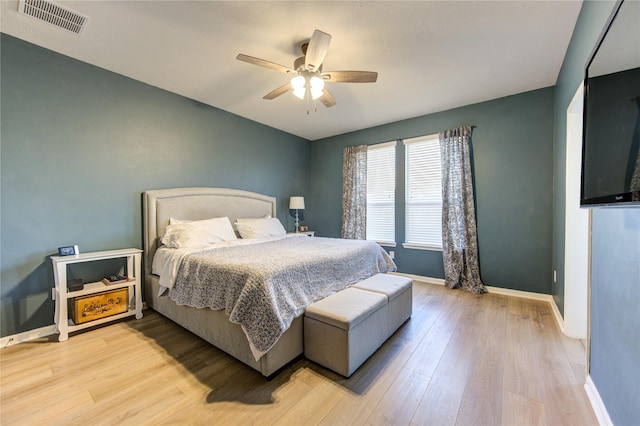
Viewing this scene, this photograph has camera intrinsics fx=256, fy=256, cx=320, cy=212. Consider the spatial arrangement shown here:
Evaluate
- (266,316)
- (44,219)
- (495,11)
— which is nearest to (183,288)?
(266,316)

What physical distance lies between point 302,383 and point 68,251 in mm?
2497

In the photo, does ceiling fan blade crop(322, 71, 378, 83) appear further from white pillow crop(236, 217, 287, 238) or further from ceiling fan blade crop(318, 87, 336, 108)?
white pillow crop(236, 217, 287, 238)

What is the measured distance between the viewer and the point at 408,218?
4277 mm

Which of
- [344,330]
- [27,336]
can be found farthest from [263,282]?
[27,336]

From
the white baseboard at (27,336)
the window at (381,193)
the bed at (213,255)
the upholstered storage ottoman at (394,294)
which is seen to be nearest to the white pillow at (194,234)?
the bed at (213,255)

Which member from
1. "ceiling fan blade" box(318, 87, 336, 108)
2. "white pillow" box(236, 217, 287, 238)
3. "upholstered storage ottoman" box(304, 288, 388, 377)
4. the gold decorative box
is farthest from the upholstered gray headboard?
"upholstered storage ottoman" box(304, 288, 388, 377)

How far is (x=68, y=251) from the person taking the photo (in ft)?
7.97

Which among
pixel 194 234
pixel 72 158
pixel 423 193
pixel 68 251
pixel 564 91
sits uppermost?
pixel 564 91

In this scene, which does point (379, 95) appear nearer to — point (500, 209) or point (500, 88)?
point (500, 88)

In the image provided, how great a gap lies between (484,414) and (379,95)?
3.29m

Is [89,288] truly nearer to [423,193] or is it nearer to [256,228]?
[256,228]

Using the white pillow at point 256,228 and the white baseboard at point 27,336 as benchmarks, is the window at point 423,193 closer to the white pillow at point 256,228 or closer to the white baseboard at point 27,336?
the white pillow at point 256,228

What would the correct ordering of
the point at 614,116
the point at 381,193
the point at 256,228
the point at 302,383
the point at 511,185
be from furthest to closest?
the point at 381,193, the point at 256,228, the point at 511,185, the point at 302,383, the point at 614,116

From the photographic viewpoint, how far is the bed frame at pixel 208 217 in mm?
1852
